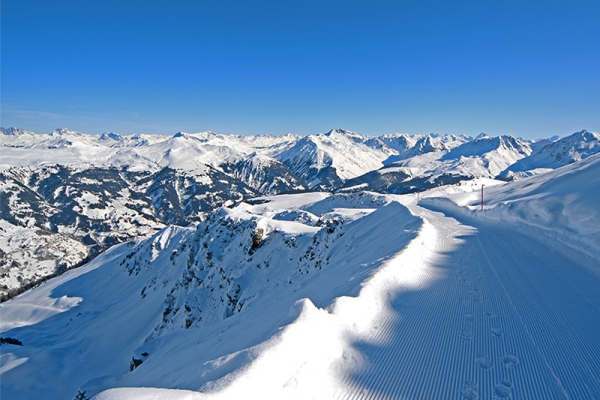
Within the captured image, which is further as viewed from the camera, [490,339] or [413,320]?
[413,320]

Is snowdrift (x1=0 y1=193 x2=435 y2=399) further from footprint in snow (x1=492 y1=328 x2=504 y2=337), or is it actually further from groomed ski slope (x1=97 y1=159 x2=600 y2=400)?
footprint in snow (x1=492 y1=328 x2=504 y2=337)

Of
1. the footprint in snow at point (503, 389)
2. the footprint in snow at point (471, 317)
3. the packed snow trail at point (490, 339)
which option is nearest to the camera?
the footprint in snow at point (503, 389)

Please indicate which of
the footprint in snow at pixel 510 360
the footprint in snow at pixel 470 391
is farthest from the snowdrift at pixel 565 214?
the footprint in snow at pixel 470 391

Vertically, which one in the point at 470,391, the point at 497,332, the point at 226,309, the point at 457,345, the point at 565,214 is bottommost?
the point at 226,309

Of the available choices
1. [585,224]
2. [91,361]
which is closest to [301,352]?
[585,224]

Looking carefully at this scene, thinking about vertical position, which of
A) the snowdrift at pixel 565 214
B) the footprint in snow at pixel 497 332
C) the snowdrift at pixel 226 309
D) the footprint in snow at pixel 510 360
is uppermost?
the snowdrift at pixel 565 214

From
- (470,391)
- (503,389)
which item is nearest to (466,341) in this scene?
(503,389)

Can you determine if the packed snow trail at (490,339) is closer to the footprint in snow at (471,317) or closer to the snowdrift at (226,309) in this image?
the footprint in snow at (471,317)

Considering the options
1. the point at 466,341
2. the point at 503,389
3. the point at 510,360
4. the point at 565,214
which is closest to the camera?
the point at 503,389

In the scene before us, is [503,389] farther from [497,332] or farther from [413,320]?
[413,320]
